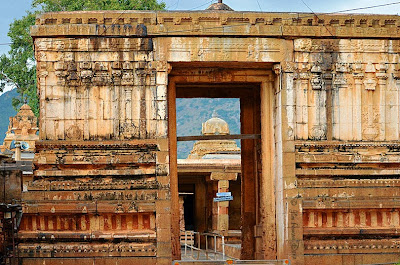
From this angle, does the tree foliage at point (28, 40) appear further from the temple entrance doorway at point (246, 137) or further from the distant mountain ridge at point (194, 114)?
the distant mountain ridge at point (194, 114)

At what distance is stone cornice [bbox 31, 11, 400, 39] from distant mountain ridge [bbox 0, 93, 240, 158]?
5582 inches

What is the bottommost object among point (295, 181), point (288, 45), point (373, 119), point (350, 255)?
point (350, 255)

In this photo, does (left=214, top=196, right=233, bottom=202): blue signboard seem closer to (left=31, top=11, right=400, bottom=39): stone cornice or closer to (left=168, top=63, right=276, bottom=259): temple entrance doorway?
(left=168, top=63, right=276, bottom=259): temple entrance doorway

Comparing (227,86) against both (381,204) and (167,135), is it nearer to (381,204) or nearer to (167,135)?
(167,135)

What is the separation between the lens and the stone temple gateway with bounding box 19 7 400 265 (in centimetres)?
2259

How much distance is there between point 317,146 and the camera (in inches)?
927

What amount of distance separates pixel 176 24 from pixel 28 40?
2663 cm

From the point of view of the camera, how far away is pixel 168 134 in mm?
24328

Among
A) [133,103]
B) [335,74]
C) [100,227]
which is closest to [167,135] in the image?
[133,103]

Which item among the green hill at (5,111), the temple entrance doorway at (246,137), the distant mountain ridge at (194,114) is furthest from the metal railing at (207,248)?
the green hill at (5,111)

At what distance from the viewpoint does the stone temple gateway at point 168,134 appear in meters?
22.6

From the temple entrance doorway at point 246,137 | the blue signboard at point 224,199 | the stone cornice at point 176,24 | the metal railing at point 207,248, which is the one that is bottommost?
the metal railing at point 207,248

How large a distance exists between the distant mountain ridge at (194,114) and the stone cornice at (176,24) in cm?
14178

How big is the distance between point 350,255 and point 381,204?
4.81ft
